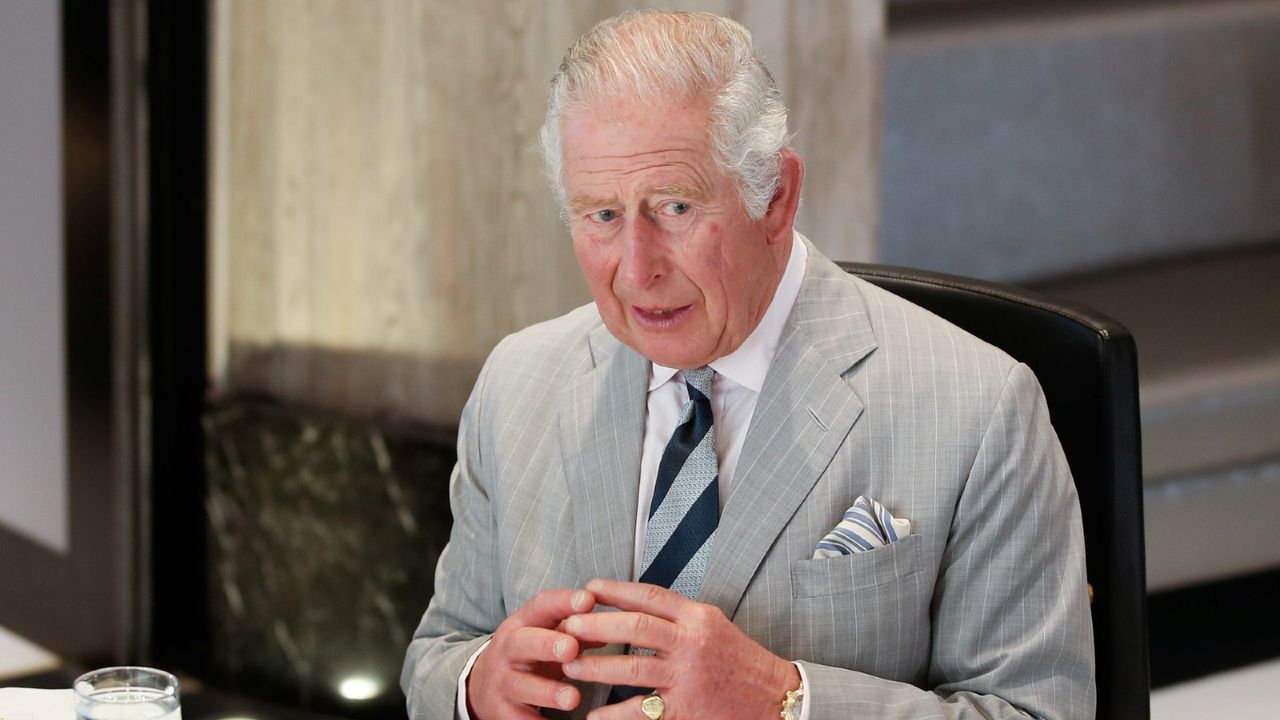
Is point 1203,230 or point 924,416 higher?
point 1203,230

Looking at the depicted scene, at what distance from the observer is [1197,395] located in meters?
3.15

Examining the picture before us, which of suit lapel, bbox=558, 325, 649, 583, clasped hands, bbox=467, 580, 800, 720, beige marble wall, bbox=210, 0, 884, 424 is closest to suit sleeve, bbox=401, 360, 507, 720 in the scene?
suit lapel, bbox=558, 325, 649, 583

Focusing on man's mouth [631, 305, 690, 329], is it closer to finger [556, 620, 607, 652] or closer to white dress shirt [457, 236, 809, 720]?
white dress shirt [457, 236, 809, 720]

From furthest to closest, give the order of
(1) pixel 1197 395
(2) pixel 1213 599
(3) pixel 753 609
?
1. (2) pixel 1213 599
2. (1) pixel 1197 395
3. (3) pixel 753 609

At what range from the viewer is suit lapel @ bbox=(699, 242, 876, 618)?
4.44 ft

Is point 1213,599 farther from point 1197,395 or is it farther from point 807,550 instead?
point 807,550

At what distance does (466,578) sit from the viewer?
1.56 metres

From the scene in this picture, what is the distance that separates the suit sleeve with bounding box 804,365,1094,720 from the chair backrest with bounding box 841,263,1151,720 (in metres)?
0.07

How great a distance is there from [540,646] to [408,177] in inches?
70.1

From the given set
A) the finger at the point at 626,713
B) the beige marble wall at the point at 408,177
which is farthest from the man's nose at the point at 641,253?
the beige marble wall at the point at 408,177

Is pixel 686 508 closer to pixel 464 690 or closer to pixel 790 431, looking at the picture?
pixel 790 431

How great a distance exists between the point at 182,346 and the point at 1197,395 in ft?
7.56

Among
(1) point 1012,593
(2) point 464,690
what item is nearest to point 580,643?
(2) point 464,690

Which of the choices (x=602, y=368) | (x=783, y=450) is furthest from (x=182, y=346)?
(x=783, y=450)
